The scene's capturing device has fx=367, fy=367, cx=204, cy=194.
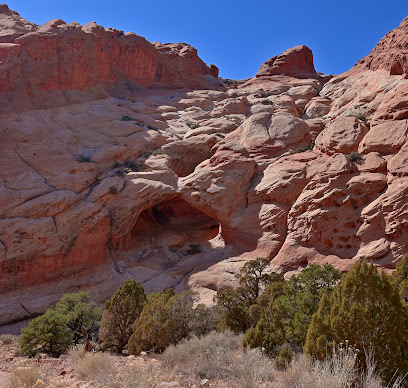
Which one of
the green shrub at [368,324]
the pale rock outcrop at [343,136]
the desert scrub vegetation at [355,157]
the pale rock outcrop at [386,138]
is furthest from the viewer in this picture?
the pale rock outcrop at [343,136]

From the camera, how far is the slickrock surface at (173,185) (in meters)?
18.2

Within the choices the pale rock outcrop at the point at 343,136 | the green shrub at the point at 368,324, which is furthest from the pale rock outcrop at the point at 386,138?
the green shrub at the point at 368,324

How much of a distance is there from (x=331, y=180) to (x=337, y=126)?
4846mm

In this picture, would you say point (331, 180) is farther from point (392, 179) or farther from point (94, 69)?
point (94, 69)

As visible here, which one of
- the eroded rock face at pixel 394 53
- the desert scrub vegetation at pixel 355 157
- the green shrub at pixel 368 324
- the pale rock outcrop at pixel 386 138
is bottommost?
the green shrub at pixel 368 324

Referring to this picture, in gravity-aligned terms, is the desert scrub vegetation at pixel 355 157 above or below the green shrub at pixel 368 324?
above

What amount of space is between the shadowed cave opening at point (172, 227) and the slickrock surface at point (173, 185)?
0.33ft

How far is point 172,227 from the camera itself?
87.1 ft

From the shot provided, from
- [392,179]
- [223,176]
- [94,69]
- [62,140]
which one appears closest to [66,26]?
[94,69]

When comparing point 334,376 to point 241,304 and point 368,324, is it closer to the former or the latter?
point 368,324

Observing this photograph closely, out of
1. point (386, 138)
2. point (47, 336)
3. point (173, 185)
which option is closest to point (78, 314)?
point (47, 336)

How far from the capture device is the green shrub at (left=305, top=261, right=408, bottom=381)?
6145 mm

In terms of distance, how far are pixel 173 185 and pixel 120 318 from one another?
37.7 feet

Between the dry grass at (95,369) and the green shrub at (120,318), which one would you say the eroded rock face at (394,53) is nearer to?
the green shrub at (120,318)
